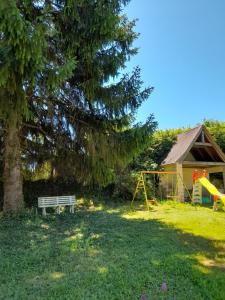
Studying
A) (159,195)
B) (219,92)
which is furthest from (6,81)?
(219,92)

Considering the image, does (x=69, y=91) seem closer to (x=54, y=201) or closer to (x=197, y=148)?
(x=54, y=201)

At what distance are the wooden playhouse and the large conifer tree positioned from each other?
655 centimetres

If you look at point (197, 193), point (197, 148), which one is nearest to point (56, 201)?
point (197, 193)

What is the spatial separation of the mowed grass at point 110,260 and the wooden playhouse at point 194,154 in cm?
805

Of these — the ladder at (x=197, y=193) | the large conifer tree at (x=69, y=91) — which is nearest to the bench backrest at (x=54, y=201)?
the large conifer tree at (x=69, y=91)

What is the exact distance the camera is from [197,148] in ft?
68.1

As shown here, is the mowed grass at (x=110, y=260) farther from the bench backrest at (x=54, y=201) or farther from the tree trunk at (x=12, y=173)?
the bench backrest at (x=54, y=201)

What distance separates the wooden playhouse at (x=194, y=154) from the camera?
18.0m

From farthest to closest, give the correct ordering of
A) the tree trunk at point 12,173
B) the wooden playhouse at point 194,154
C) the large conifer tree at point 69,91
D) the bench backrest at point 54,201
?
the wooden playhouse at point 194,154
the bench backrest at point 54,201
the tree trunk at point 12,173
the large conifer tree at point 69,91

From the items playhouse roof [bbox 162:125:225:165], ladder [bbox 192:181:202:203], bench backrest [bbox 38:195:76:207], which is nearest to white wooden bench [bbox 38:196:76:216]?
bench backrest [bbox 38:195:76:207]

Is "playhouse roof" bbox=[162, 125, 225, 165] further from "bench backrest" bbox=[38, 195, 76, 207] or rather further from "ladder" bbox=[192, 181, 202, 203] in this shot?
"bench backrest" bbox=[38, 195, 76, 207]

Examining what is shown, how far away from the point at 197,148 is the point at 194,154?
30.7 inches

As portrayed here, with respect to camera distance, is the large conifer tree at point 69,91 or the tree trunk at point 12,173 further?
the tree trunk at point 12,173

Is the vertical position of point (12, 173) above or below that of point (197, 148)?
below
